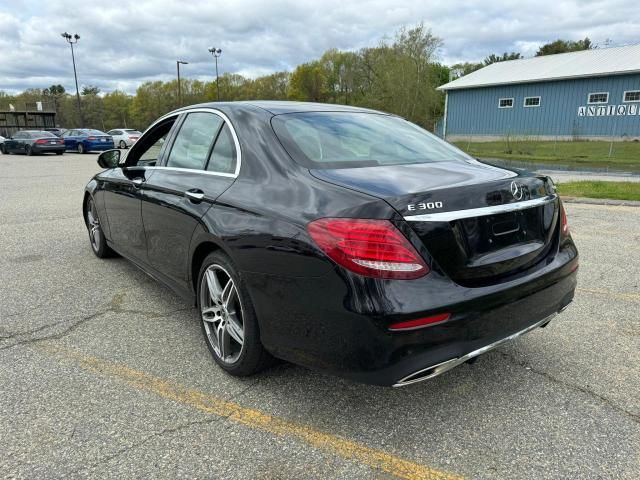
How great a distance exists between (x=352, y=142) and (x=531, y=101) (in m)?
34.5

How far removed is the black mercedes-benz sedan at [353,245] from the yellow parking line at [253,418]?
0.28m

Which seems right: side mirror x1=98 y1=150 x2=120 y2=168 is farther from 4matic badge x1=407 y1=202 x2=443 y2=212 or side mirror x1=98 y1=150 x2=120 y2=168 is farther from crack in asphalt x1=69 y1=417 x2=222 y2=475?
4matic badge x1=407 y1=202 x2=443 y2=212

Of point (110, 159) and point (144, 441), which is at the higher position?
point (110, 159)

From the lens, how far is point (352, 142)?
123 inches

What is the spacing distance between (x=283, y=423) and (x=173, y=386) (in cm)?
75

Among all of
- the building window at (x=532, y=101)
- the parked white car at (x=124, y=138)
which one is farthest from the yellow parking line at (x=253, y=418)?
the building window at (x=532, y=101)

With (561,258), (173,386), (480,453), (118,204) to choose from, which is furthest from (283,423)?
(118,204)

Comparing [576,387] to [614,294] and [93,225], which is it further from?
[93,225]

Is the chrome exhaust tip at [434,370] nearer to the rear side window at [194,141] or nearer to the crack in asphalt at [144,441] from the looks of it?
the crack in asphalt at [144,441]

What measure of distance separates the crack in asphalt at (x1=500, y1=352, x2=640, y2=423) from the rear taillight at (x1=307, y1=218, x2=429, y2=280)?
1338mm

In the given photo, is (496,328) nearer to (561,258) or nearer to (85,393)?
(561,258)

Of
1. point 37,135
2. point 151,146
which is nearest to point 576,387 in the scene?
point 151,146

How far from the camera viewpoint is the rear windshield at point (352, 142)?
111 inches

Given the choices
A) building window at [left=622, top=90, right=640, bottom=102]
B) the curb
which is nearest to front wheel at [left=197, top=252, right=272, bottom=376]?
the curb
